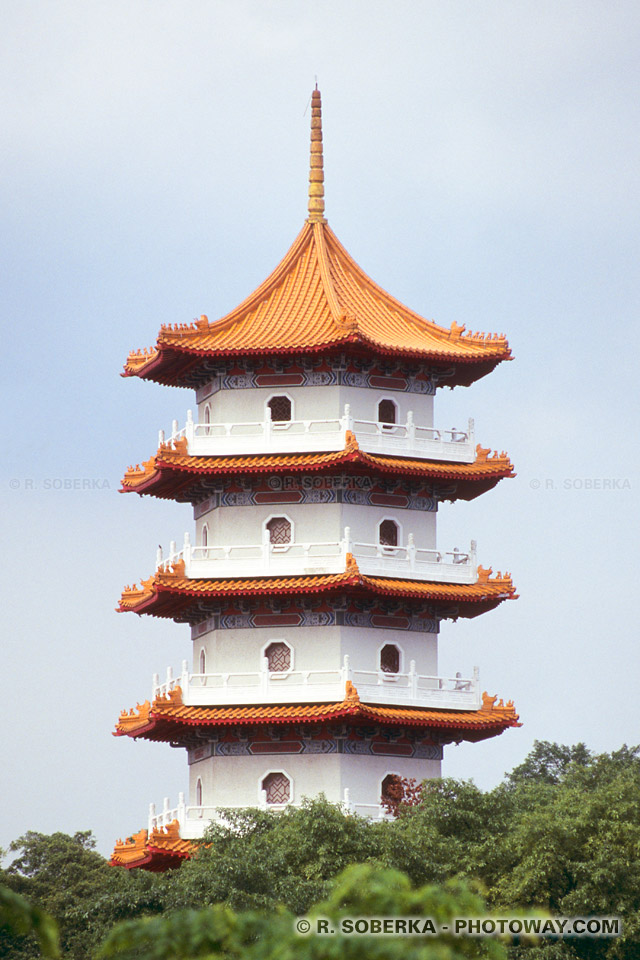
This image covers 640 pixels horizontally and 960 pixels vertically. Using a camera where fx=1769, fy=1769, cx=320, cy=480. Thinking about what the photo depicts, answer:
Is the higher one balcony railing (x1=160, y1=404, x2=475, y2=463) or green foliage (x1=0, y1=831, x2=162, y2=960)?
balcony railing (x1=160, y1=404, x2=475, y2=463)

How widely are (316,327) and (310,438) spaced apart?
2.95 m

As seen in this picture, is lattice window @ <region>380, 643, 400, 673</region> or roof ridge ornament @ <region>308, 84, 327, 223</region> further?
roof ridge ornament @ <region>308, 84, 327, 223</region>

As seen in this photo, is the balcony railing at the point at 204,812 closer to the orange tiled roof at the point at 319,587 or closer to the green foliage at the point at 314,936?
the orange tiled roof at the point at 319,587

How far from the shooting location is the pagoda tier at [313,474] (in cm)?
4106

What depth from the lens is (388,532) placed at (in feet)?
139

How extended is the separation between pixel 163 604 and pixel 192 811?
17.4 feet

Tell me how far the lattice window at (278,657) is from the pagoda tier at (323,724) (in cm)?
128

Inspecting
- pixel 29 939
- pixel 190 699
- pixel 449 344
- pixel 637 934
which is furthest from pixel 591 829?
pixel 29 939

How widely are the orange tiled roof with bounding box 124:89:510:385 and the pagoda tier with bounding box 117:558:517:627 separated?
17.6ft

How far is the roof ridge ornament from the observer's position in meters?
46.6

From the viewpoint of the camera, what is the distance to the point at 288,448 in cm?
4162

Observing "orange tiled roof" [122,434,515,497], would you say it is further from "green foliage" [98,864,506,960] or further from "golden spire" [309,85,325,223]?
"green foliage" [98,864,506,960]

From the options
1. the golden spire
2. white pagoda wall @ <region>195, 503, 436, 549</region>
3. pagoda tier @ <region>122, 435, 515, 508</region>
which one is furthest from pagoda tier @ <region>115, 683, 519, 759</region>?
the golden spire

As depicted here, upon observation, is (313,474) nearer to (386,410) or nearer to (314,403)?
(314,403)
